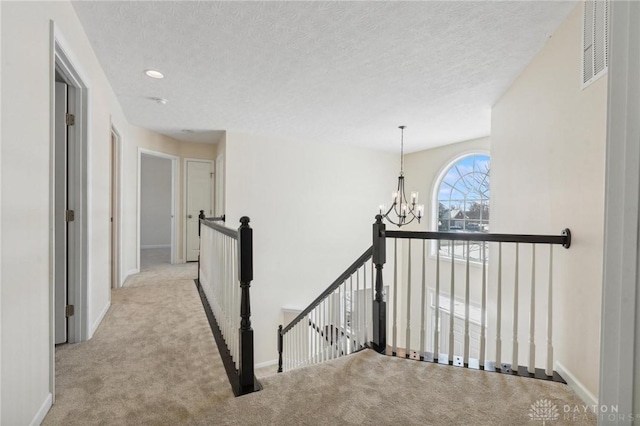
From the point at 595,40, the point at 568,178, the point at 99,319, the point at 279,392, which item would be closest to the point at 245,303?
the point at 279,392

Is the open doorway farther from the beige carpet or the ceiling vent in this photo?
the ceiling vent

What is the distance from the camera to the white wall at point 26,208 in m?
1.21

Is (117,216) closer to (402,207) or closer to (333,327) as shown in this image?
(333,327)

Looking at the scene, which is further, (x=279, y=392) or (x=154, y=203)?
(x=154, y=203)

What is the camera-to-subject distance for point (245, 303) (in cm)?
179

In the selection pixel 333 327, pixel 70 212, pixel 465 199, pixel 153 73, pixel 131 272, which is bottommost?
pixel 333 327

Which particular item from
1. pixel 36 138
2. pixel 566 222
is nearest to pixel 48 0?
pixel 36 138

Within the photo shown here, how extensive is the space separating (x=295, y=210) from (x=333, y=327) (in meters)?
2.97

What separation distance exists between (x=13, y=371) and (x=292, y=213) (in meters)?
4.44

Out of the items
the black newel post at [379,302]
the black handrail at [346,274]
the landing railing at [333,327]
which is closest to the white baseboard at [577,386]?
the black newel post at [379,302]

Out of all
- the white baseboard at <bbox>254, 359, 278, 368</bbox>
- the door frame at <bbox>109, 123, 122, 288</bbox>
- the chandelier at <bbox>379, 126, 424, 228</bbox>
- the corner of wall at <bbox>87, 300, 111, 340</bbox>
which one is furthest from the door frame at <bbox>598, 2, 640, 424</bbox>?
the white baseboard at <bbox>254, 359, 278, 368</bbox>

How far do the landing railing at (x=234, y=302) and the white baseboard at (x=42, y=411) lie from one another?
3.00ft

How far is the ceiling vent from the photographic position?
1598 millimetres

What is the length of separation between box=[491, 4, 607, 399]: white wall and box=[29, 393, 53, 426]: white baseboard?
286 cm
